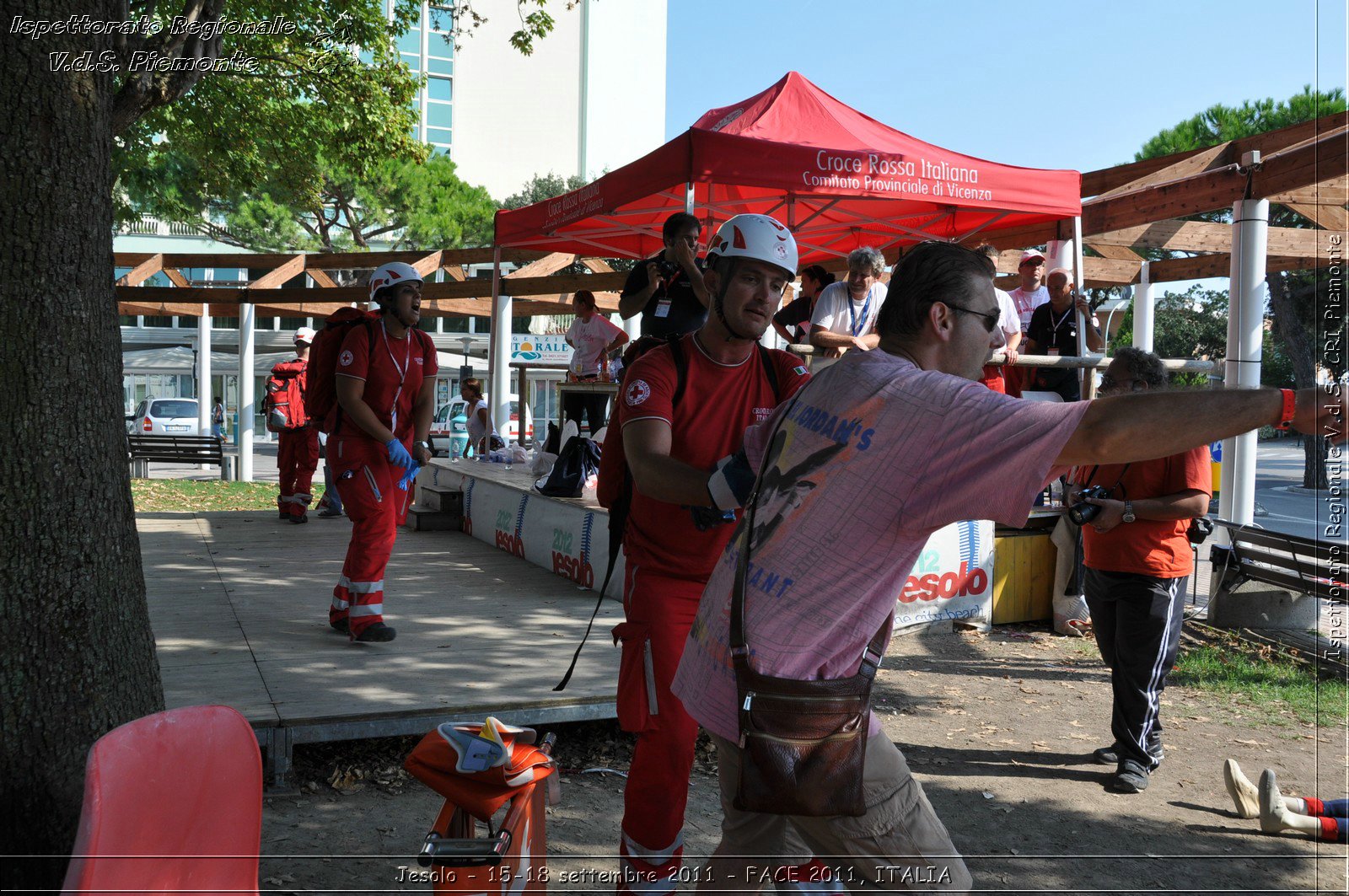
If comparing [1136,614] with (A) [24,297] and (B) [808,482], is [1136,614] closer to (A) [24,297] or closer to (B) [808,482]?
(B) [808,482]

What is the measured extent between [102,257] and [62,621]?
110cm

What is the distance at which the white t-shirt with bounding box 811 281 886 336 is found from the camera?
8156mm

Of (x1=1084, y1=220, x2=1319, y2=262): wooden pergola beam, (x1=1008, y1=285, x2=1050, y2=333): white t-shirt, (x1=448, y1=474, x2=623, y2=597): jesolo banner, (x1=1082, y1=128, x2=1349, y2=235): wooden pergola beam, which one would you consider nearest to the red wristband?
(x1=448, y1=474, x2=623, y2=597): jesolo banner

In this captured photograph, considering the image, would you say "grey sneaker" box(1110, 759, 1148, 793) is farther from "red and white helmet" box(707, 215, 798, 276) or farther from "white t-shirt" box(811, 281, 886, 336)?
"white t-shirt" box(811, 281, 886, 336)

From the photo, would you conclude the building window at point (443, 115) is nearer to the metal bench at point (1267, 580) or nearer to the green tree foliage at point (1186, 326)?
the green tree foliage at point (1186, 326)

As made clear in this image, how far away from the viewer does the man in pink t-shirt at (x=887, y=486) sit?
1.77 m

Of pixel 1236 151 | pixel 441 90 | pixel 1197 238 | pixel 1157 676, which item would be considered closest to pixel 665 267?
pixel 1157 676

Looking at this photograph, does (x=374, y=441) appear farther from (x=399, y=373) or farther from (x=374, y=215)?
(x=374, y=215)

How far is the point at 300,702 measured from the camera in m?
4.63

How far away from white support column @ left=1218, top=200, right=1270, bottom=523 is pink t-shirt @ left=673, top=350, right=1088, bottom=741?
818 centimetres

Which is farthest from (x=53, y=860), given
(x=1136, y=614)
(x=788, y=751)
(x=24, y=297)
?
(x=1136, y=614)

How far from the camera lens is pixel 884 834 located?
2105mm

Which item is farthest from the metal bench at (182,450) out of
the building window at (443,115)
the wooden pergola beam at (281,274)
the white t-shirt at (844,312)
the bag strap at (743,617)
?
the building window at (443,115)

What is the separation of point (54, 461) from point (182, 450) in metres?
21.5
